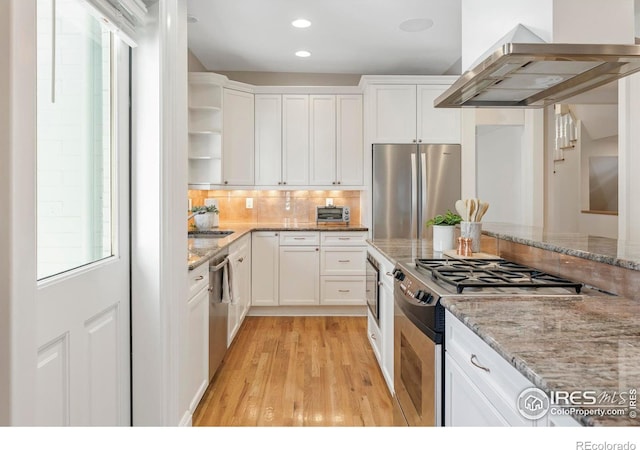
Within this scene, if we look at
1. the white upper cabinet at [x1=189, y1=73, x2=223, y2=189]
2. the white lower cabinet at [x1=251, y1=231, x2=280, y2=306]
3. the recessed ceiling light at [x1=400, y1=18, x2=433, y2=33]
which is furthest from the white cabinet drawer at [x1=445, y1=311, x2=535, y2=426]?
the white upper cabinet at [x1=189, y1=73, x2=223, y2=189]

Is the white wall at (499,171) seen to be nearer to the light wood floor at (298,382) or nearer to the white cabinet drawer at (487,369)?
the light wood floor at (298,382)

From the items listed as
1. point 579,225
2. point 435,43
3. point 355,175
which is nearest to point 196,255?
point 355,175

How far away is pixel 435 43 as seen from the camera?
172 inches

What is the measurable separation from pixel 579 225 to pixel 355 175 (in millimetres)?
3537

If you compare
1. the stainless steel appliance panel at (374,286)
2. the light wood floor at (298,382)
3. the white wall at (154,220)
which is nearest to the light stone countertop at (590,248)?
the stainless steel appliance panel at (374,286)

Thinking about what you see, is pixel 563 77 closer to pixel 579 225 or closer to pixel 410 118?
pixel 410 118

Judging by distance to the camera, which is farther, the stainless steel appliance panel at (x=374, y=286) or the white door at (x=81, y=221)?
the stainless steel appliance panel at (x=374, y=286)

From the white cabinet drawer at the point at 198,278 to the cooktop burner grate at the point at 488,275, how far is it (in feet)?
3.70

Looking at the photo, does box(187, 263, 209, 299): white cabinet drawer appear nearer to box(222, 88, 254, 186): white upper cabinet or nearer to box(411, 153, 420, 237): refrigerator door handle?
box(222, 88, 254, 186): white upper cabinet

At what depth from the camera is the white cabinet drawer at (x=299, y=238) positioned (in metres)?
4.72

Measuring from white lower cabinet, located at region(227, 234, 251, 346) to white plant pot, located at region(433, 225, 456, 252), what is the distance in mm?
1393

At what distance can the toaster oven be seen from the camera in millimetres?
5004

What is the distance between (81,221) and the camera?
1.48 metres

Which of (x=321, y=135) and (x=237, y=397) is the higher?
(x=321, y=135)
